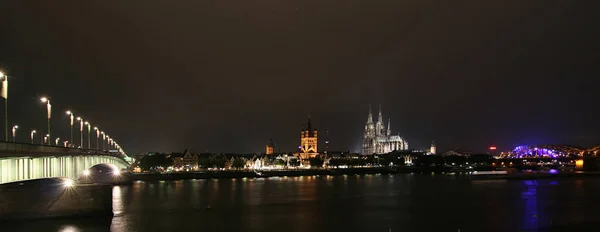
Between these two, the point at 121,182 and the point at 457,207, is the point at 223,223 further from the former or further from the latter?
the point at 121,182

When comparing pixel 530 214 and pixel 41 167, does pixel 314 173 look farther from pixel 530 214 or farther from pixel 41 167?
pixel 41 167

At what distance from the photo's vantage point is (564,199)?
65.2m

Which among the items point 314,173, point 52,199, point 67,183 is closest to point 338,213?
point 67,183

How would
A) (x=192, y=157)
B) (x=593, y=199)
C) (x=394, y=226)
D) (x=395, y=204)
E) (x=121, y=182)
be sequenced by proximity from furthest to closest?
(x=192, y=157)
(x=121, y=182)
(x=593, y=199)
(x=395, y=204)
(x=394, y=226)

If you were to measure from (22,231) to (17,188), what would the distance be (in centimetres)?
291

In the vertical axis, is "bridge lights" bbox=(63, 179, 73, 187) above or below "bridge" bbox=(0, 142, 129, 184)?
below

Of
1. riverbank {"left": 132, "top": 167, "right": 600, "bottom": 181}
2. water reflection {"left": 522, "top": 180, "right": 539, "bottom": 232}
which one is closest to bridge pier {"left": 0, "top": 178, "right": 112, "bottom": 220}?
water reflection {"left": 522, "top": 180, "right": 539, "bottom": 232}

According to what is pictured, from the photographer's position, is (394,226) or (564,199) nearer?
(394,226)

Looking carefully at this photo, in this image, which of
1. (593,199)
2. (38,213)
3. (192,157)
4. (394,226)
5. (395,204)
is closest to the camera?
(38,213)

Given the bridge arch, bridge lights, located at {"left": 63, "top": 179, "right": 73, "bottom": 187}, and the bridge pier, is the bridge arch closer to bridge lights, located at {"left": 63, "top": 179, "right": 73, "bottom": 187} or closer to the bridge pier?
bridge lights, located at {"left": 63, "top": 179, "right": 73, "bottom": 187}

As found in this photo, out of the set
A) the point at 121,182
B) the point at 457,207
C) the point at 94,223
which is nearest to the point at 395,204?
the point at 457,207

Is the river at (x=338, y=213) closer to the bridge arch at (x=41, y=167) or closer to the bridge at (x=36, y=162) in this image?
the bridge arch at (x=41, y=167)

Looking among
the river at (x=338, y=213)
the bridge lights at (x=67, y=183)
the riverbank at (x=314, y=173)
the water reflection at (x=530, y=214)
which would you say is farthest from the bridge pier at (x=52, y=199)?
the riverbank at (x=314, y=173)

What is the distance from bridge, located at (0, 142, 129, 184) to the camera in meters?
29.2
